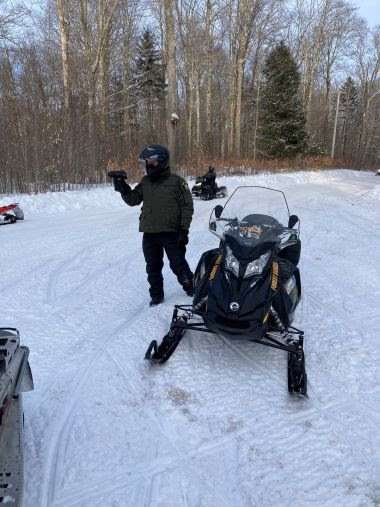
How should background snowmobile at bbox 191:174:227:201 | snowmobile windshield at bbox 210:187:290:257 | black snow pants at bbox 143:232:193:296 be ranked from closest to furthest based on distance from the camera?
snowmobile windshield at bbox 210:187:290:257 < black snow pants at bbox 143:232:193:296 < background snowmobile at bbox 191:174:227:201

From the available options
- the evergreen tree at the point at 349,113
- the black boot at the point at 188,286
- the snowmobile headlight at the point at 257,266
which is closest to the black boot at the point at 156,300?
the black boot at the point at 188,286

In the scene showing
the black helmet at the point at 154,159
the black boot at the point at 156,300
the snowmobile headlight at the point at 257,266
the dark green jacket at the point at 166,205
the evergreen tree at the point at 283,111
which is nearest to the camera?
the snowmobile headlight at the point at 257,266

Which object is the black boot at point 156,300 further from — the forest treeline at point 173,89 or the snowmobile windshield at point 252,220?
the forest treeline at point 173,89

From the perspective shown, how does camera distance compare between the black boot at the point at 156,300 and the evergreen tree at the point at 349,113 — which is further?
the evergreen tree at the point at 349,113

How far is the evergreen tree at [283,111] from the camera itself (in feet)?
86.1

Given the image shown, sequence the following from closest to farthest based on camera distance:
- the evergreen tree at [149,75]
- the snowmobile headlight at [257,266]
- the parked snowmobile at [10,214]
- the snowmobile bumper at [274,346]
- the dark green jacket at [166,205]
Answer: the snowmobile bumper at [274,346], the snowmobile headlight at [257,266], the dark green jacket at [166,205], the parked snowmobile at [10,214], the evergreen tree at [149,75]

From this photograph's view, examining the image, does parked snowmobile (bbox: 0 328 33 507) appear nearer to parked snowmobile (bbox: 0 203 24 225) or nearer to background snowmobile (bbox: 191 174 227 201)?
parked snowmobile (bbox: 0 203 24 225)

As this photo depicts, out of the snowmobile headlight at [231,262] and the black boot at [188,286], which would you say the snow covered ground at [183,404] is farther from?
the snowmobile headlight at [231,262]

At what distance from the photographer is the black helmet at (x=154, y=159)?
13.3 ft

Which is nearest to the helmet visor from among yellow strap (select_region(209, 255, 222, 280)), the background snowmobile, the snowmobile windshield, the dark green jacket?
the dark green jacket

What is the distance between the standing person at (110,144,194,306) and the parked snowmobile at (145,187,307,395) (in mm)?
475

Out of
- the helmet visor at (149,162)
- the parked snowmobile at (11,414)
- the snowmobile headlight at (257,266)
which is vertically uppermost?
the helmet visor at (149,162)

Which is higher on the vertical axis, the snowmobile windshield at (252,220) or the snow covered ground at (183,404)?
the snowmobile windshield at (252,220)

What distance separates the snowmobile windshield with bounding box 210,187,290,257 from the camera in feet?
11.5
